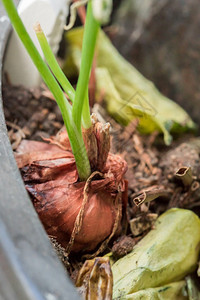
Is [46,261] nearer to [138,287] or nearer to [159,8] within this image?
[138,287]

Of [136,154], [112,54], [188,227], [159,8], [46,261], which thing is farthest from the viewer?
[159,8]

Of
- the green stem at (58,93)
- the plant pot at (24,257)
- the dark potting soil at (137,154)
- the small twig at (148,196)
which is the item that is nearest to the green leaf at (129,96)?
the dark potting soil at (137,154)

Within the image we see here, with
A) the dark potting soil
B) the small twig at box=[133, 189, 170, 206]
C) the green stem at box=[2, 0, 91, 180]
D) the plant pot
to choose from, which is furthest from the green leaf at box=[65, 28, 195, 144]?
the plant pot

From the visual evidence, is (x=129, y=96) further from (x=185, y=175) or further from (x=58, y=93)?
(x=58, y=93)

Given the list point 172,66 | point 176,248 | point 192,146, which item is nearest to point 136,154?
point 192,146

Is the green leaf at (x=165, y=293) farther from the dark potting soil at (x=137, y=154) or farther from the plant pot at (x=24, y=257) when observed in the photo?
the plant pot at (x=24, y=257)
